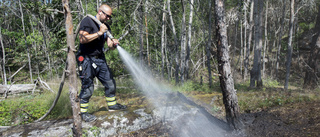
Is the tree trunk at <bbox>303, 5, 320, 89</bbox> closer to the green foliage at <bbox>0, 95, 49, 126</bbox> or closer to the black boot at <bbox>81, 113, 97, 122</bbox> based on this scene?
the black boot at <bbox>81, 113, 97, 122</bbox>

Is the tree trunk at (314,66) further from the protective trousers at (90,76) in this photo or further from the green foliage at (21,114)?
the green foliage at (21,114)

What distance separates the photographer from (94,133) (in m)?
3.06

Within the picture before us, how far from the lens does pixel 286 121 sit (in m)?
2.99

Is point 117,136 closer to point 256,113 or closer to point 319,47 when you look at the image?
point 256,113

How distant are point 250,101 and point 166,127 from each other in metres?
2.26

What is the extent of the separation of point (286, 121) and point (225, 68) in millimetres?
1435

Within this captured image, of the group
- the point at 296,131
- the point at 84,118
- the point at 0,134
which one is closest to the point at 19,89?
the point at 0,134

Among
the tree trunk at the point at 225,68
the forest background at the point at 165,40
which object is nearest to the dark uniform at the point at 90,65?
the forest background at the point at 165,40

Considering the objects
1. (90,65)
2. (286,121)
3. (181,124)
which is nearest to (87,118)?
(90,65)

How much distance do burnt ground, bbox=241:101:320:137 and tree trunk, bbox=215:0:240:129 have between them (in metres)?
0.35

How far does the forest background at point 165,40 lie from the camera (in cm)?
743

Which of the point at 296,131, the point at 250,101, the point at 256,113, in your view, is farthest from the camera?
the point at 250,101

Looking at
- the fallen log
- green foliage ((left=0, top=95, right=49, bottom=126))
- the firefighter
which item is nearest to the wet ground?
the firefighter

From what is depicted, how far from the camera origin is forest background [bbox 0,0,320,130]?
7.43 m
